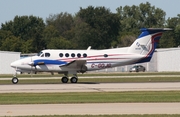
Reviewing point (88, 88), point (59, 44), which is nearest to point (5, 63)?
point (59, 44)

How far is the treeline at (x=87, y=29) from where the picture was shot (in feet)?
370

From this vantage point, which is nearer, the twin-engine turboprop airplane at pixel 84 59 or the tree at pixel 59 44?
the twin-engine turboprop airplane at pixel 84 59

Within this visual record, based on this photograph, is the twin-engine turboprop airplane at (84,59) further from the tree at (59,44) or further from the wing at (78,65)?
the tree at (59,44)

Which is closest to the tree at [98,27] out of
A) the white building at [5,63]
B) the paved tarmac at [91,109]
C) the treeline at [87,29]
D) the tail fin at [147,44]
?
the treeline at [87,29]

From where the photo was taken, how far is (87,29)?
12288 centimetres

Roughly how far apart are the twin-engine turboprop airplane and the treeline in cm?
6316

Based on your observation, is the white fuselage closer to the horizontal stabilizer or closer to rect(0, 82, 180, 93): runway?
the horizontal stabilizer

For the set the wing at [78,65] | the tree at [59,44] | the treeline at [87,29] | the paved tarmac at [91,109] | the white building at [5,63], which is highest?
the treeline at [87,29]

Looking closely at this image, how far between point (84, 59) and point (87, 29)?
82.7m

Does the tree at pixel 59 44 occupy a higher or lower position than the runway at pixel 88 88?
higher

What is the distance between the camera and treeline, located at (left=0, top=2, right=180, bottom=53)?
112750 mm

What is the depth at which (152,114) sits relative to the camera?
59.9ft

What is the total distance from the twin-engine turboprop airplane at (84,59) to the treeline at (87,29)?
63.2 meters

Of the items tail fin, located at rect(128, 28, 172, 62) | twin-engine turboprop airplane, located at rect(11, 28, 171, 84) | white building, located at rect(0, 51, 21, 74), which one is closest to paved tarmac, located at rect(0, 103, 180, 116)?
twin-engine turboprop airplane, located at rect(11, 28, 171, 84)
